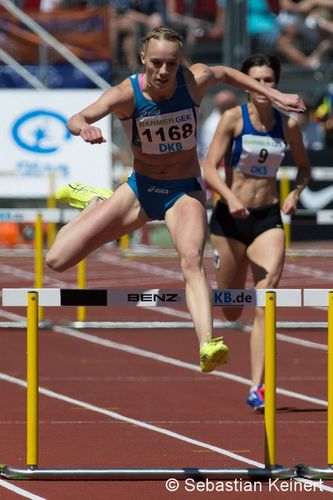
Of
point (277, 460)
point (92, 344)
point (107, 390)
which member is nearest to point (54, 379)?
point (107, 390)

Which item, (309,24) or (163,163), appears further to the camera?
(309,24)

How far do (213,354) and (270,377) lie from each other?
12.4 inches

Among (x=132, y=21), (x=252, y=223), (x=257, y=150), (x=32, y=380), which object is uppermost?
(x=132, y=21)

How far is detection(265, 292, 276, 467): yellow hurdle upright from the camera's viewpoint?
6.57m

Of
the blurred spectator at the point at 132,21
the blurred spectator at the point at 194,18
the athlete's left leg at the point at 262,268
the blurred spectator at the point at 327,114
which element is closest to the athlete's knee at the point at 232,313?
the athlete's left leg at the point at 262,268

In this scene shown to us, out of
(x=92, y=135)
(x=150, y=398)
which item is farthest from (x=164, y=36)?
(x=150, y=398)

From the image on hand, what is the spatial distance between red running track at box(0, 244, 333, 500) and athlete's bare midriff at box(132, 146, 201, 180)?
1.56 meters

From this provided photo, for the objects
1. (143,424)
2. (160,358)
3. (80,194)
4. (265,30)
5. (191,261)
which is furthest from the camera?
(265,30)

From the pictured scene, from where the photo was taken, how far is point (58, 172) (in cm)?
1839

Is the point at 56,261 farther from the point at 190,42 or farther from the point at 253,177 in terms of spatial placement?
the point at 190,42

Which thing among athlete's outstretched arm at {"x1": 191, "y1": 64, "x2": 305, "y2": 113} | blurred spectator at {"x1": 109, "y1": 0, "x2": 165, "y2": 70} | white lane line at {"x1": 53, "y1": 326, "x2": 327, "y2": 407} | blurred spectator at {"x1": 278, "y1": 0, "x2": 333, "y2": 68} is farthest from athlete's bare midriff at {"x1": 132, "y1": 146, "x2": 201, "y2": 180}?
blurred spectator at {"x1": 278, "y1": 0, "x2": 333, "y2": 68}

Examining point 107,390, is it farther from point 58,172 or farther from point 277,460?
point 58,172

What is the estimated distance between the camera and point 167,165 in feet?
24.2

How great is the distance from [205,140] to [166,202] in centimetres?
1177
